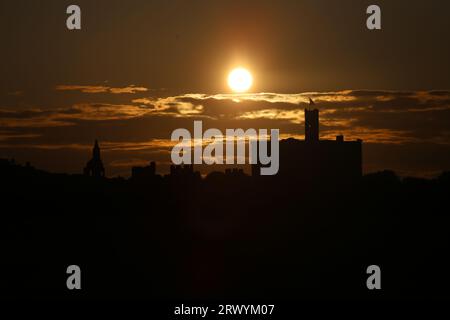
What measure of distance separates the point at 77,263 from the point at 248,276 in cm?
2400

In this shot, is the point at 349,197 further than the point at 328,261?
Yes

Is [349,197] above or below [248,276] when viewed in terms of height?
above

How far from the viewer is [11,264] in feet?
411

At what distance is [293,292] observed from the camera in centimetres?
11888

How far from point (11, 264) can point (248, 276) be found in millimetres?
32271

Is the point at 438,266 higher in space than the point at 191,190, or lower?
lower

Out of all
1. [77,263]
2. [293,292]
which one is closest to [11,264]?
[77,263]
